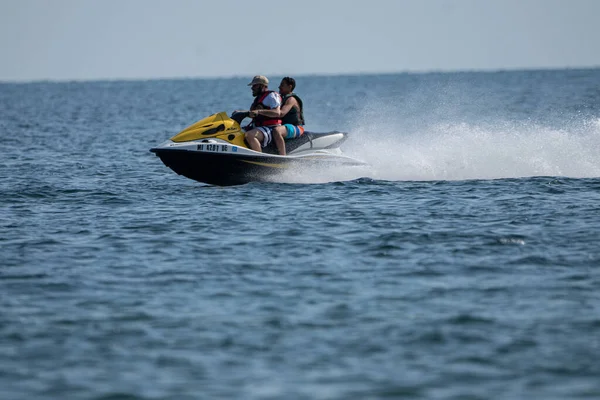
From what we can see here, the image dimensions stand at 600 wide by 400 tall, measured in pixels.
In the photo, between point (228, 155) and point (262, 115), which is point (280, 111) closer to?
point (262, 115)

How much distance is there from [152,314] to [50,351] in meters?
1.18

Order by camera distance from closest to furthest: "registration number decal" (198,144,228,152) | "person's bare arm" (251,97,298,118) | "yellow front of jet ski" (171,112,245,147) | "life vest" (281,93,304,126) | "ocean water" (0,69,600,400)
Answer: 1. "ocean water" (0,69,600,400)
2. "registration number decal" (198,144,228,152)
3. "yellow front of jet ski" (171,112,245,147)
4. "person's bare arm" (251,97,298,118)
5. "life vest" (281,93,304,126)

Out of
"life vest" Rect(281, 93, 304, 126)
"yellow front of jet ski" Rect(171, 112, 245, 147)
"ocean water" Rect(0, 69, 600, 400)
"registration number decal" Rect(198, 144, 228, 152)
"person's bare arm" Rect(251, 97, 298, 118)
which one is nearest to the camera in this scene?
"ocean water" Rect(0, 69, 600, 400)

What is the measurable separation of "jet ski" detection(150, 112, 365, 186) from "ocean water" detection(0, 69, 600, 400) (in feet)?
1.05

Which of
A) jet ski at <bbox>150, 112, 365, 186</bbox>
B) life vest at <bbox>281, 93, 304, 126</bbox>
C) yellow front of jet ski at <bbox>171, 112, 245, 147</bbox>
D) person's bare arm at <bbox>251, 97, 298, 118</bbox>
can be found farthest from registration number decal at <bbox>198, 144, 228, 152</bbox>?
life vest at <bbox>281, 93, 304, 126</bbox>

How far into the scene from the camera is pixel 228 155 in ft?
50.8

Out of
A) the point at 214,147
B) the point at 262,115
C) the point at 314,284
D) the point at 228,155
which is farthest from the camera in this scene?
the point at 262,115

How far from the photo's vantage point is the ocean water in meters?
6.83

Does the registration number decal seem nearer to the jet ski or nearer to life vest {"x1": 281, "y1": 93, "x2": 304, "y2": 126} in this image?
the jet ski

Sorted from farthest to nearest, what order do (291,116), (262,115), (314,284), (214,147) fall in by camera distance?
(291,116) → (262,115) → (214,147) → (314,284)

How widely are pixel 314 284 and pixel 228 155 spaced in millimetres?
6472

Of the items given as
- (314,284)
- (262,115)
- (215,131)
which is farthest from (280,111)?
(314,284)

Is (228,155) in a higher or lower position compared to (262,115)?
lower

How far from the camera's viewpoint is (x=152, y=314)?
8438mm
